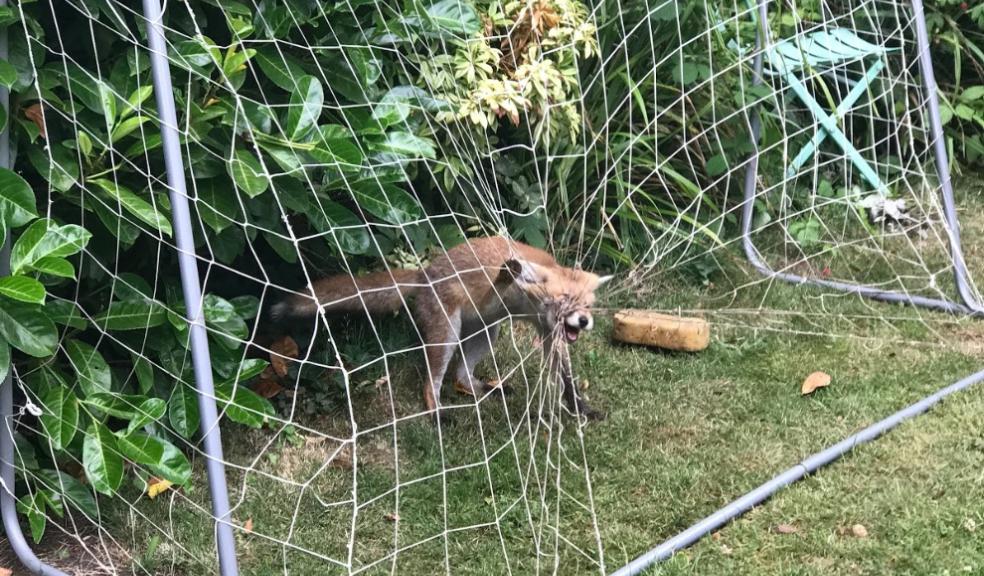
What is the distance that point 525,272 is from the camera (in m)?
3.89

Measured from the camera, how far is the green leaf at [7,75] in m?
2.78

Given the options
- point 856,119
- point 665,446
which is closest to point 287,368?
point 665,446

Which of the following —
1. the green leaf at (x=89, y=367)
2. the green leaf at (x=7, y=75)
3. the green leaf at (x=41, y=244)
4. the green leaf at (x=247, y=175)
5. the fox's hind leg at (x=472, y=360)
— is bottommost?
the fox's hind leg at (x=472, y=360)

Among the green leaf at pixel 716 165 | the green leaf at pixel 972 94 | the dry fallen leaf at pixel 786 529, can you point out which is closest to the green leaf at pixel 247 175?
the dry fallen leaf at pixel 786 529

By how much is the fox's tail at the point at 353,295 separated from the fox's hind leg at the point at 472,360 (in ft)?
1.09

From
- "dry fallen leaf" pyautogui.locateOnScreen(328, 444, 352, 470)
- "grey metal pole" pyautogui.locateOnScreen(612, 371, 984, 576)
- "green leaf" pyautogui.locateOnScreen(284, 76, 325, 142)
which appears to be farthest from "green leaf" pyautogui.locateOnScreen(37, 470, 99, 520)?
"grey metal pole" pyautogui.locateOnScreen(612, 371, 984, 576)

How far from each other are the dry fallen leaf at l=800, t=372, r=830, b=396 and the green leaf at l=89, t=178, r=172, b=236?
255 centimetres

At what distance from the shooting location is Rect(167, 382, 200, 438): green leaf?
3285mm

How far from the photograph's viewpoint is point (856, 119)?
638 centimetres

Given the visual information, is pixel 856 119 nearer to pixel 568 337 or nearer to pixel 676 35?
pixel 676 35

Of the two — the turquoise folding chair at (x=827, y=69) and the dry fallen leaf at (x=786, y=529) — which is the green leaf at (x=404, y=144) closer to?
the dry fallen leaf at (x=786, y=529)

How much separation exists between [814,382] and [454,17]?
2.04m

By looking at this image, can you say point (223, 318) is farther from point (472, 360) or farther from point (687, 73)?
point (687, 73)

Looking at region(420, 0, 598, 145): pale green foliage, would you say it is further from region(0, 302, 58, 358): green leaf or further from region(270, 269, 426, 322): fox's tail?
region(0, 302, 58, 358): green leaf
